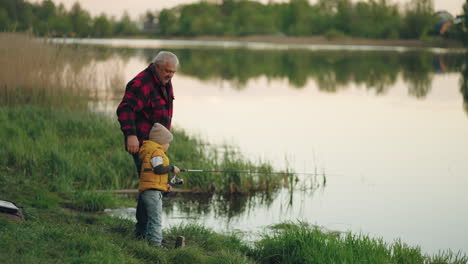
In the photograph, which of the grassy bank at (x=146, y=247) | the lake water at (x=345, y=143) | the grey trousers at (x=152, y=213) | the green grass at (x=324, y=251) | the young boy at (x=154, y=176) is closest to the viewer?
the grassy bank at (x=146, y=247)

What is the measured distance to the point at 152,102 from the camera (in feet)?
18.2

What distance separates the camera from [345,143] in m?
14.7

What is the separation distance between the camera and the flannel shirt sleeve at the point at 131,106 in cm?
544

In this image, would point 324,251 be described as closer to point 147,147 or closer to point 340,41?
point 147,147

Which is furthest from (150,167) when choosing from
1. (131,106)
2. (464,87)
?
(464,87)

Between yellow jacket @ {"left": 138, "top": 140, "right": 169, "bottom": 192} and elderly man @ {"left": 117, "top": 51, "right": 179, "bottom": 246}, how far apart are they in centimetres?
7

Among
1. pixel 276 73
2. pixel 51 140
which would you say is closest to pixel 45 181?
pixel 51 140

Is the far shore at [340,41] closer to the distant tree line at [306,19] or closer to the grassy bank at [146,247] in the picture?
the distant tree line at [306,19]

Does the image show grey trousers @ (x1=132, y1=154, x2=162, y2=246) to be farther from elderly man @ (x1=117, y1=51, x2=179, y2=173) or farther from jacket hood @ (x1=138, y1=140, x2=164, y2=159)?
elderly man @ (x1=117, y1=51, x2=179, y2=173)

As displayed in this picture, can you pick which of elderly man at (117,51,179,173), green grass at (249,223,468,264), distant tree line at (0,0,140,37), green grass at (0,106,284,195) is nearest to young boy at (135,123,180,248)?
elderly man at (117,51,179,173)

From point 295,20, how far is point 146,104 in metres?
118

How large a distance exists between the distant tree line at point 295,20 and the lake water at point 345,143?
43.1 meters

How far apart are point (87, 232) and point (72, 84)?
351 inches

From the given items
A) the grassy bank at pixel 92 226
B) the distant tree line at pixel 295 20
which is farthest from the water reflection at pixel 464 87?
the distant tree line at pixel 295 20
